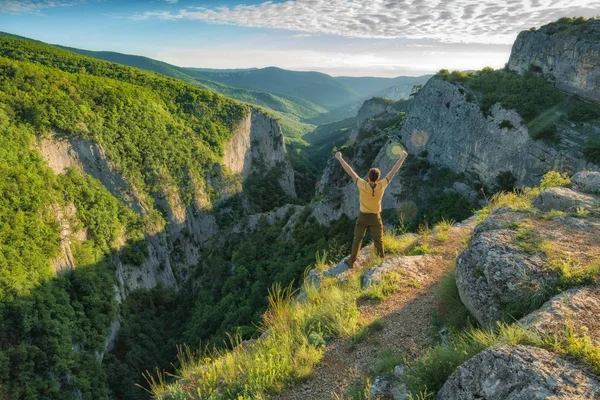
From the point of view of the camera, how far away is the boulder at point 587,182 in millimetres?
10221

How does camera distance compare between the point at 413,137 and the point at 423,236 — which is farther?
the point at 413,137

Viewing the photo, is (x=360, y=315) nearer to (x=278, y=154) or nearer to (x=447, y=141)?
(x=447, y=141)

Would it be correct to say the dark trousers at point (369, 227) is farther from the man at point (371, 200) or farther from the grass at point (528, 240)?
the grass at point (528, 240)

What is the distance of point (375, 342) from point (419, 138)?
122 feet

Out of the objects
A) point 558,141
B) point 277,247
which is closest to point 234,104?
point 277,247

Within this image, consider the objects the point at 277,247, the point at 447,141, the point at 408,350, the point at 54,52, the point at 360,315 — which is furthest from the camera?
the point at 54,52

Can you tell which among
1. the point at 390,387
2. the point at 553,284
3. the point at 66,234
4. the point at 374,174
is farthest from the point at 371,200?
the point at 66,234

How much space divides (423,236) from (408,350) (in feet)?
21.3

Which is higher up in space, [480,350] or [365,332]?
[480,350]

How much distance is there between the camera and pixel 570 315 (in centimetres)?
432

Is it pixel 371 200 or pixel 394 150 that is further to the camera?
pixel 394 150

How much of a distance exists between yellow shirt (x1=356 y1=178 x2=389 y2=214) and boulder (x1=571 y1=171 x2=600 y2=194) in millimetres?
6427

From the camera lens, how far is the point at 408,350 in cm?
578

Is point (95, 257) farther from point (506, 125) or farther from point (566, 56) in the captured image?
point (566, 56)
